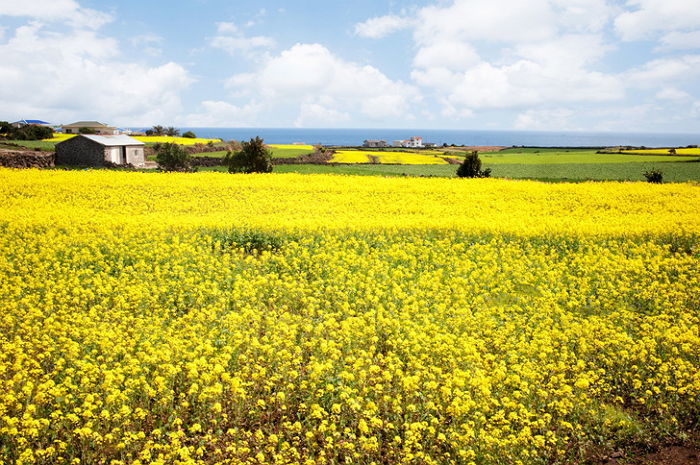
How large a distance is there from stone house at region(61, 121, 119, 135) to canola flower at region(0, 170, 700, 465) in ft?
332

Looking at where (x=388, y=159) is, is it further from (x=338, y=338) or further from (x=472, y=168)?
(x=338, y=338)

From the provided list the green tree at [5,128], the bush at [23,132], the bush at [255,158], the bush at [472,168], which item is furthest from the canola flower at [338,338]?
the green tree at [5,128]

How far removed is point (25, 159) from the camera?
144 feet

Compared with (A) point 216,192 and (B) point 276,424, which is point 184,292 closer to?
(B) point 276,424

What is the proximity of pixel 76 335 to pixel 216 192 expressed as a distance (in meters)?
20.6

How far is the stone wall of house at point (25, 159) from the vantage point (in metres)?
41.3

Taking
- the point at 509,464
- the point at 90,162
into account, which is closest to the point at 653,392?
the point at 509,464

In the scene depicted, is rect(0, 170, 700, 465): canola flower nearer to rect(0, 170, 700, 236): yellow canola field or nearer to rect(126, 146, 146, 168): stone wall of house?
rect(0, 170, 700, 236): yellow canola field

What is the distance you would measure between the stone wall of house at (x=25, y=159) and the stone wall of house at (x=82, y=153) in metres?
1.25

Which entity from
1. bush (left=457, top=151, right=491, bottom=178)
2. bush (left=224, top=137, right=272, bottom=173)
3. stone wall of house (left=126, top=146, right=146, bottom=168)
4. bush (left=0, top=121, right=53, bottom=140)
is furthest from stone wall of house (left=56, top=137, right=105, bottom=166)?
bush (left=457, top=151, right=491, bottom=178)

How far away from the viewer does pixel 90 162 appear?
50.2 m

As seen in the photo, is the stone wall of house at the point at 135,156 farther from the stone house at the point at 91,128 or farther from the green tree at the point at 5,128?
the stone house at the point at 91,128

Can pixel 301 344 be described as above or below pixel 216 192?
below

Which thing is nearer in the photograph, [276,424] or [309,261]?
[276,424]
